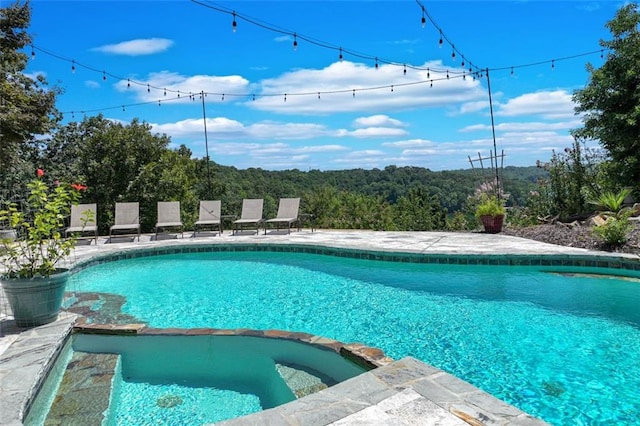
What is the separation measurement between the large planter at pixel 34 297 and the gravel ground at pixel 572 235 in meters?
7.54

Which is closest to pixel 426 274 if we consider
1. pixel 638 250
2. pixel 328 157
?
pixel 638 250

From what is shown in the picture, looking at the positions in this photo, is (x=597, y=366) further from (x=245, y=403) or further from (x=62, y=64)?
(x=62, y=64)

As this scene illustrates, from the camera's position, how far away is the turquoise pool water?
315cm

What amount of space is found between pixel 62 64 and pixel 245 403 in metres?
9.50

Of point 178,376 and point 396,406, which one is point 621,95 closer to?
point 396,406

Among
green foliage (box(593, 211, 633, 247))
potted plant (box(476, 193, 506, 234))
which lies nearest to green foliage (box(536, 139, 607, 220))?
potted plant (box(476, 193, 506, 234))

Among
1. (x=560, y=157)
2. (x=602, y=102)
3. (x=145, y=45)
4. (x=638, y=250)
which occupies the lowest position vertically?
(x=638, y=250)

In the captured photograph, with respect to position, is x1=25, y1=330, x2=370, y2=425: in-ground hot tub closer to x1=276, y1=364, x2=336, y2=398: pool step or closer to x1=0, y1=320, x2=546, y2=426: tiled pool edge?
x1=276, y1=364, x2=336, y2=398: pool step

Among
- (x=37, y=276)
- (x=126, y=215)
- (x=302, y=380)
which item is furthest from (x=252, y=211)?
(x=302, y=380)

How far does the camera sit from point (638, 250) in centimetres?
675

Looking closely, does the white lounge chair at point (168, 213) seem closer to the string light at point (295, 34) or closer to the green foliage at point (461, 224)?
the string light at point (295, 34)

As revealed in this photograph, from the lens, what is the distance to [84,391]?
3043mm

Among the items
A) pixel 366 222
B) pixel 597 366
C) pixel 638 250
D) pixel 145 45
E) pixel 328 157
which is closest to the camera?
pixel 597 366

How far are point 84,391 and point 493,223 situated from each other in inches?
334
